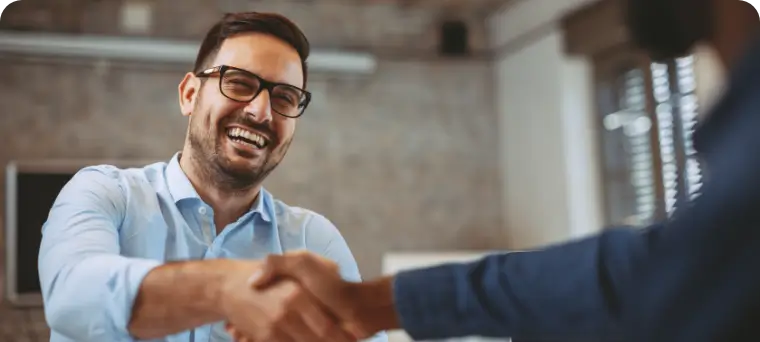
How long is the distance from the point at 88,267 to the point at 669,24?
12.8 inches

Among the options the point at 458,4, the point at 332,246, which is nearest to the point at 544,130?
the point at 458,4

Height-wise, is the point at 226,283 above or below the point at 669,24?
below

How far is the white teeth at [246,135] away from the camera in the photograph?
1.51ft

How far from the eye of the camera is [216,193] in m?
0.48

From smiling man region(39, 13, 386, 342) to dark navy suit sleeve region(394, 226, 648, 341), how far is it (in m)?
0.06

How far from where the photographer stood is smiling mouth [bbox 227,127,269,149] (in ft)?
1.51

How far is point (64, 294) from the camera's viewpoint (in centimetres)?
42

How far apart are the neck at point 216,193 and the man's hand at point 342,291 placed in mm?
53

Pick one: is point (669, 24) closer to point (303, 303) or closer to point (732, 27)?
point (732, 27)

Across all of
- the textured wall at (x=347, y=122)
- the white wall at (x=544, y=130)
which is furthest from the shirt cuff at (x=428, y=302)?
the white wall at (x=544, y=130)

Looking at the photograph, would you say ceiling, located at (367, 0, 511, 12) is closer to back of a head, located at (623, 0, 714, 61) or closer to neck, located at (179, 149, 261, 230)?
neck, located at (179, 149, 261, 230)

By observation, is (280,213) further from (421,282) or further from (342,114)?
(342,114)

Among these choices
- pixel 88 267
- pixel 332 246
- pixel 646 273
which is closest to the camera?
pixel 646 273

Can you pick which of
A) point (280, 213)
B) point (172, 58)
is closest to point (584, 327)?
point (280, 213)
